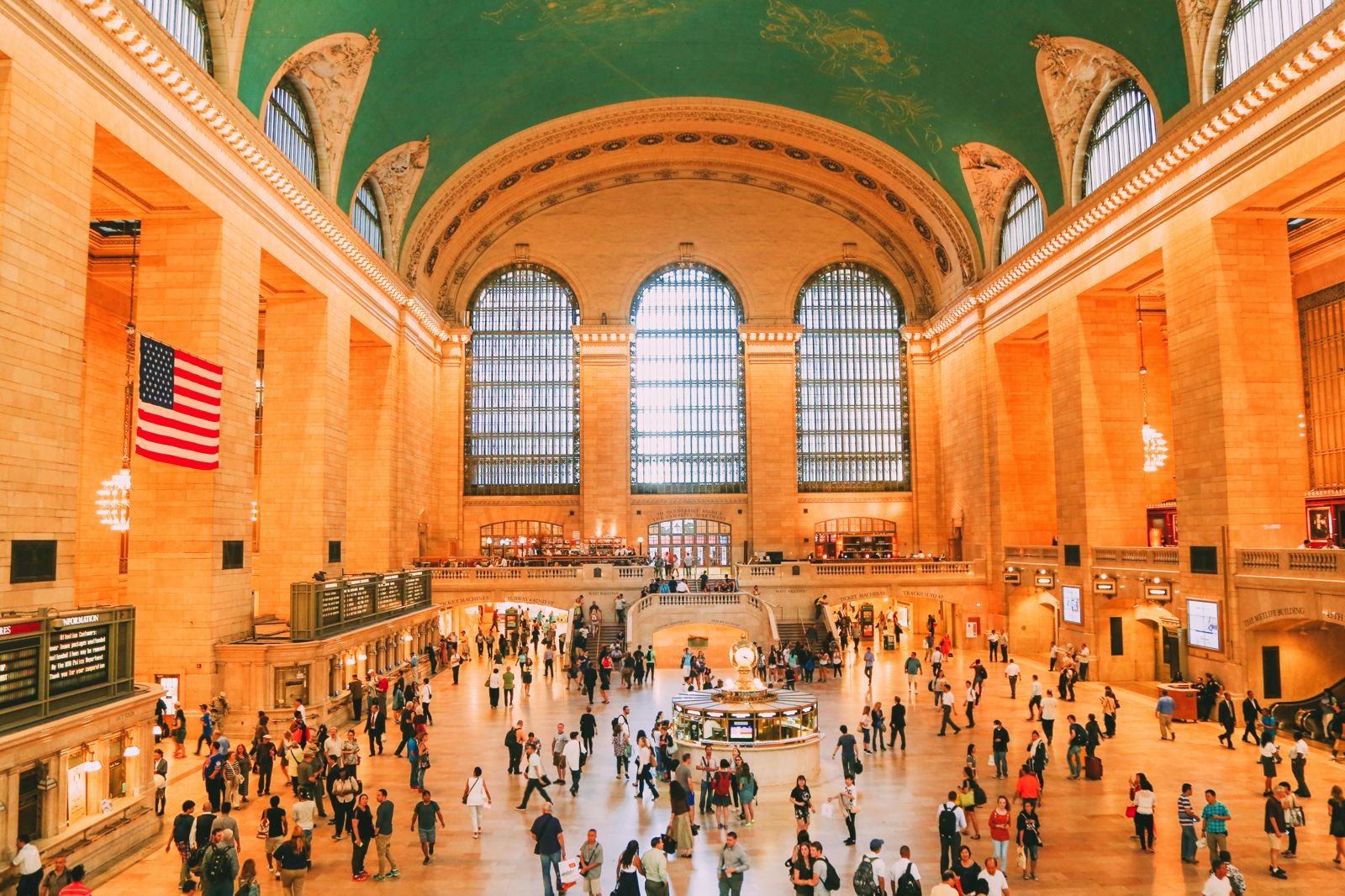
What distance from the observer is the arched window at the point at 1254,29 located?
17.3 meters

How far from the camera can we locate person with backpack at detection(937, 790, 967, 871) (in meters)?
10.3

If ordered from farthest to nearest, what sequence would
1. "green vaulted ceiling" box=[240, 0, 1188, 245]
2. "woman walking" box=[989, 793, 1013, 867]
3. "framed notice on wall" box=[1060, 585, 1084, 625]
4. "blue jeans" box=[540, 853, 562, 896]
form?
"framed notice on wall" box=[1060, 585, 1084, 625]
"green vaulted ceiling" box=[240, 0, 1188, 245]
"woman walking" box=[989, 793, 1013, 867]
"blue jeans" box=[540, 853, 562, 896]

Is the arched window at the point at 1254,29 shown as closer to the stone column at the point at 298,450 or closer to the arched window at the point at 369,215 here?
the stone column at the point at 298,450

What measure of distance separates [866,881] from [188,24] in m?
18.6

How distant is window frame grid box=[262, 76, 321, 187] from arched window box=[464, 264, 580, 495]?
16.2 meters

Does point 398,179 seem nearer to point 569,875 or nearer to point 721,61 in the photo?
point 721,61

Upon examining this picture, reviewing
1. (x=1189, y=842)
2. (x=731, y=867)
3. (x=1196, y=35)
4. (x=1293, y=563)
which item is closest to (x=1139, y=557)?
(x=1293, y=563)

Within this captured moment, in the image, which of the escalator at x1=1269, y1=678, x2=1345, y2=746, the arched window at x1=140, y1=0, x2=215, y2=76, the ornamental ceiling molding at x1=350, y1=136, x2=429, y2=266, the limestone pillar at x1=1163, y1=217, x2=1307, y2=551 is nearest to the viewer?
the arched window at x1=140, y1=0, x2=215, y2=76

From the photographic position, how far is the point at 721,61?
30.6 metres

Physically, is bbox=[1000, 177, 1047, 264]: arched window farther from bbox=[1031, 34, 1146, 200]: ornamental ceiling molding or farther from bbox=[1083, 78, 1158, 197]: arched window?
bbox=[1083, 78, 1158, 197]: arched window

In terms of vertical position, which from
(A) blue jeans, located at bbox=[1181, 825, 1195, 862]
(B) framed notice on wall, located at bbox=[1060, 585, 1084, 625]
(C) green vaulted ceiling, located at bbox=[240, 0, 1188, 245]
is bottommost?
(A) blue jeans, located at bbox=[1181, 825, 1195, 862]

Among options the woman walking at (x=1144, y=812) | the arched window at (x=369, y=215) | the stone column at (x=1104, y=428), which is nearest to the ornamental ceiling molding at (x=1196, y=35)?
the stone column at (x=1104, y=428)

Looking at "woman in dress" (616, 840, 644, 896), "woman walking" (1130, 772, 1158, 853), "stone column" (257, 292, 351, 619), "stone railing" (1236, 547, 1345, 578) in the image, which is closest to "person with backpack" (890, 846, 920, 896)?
"woman in dress" (616, 840, 644, 896)

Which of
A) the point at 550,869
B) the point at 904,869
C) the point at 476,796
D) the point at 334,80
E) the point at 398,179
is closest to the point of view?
the point at 904,869
